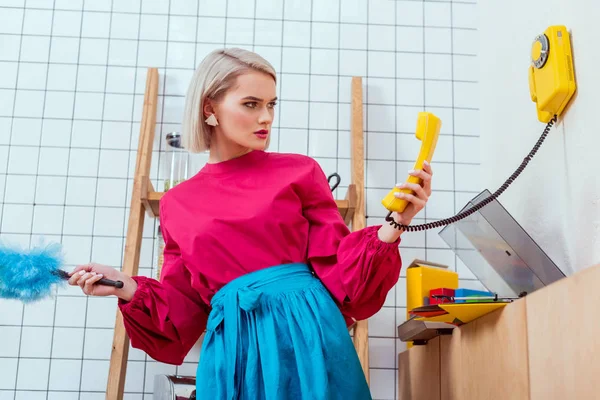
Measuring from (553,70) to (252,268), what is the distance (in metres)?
0.72

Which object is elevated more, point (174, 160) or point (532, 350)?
point (174, 160)

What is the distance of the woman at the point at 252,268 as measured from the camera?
130 cm

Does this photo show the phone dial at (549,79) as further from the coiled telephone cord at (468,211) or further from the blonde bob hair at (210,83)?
the blonde bob hair at (210,83)

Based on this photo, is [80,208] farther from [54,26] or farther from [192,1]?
[192,1]

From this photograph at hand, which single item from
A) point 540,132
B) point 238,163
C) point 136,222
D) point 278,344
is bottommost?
point 278,344

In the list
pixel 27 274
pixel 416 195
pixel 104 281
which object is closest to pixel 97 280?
pixel 104 281

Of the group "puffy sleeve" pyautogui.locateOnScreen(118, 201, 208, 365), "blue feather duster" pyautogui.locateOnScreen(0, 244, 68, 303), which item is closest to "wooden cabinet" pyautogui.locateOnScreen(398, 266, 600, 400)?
"puffy sleeve" pyautogui.locateOnScreen(118, 201, 208, 365)

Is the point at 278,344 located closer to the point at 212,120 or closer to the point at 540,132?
the point at 212,120

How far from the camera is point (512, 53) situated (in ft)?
6.39

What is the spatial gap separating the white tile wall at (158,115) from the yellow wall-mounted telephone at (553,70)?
0.70 metres

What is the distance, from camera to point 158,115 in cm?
224

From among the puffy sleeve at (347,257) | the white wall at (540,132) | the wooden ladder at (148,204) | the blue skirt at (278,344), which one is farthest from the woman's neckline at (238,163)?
the white wall at (540,132)

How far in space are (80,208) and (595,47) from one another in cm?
148

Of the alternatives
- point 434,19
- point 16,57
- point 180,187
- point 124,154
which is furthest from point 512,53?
point 16,57
